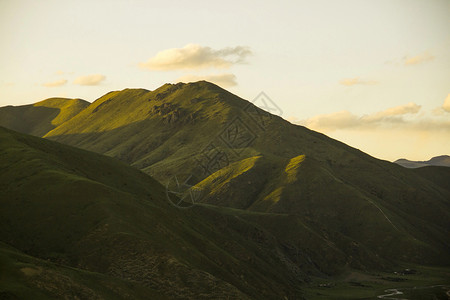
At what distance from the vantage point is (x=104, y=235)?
106m

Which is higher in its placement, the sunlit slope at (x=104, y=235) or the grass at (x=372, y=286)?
the sunlit slope at (x=104, y=235)

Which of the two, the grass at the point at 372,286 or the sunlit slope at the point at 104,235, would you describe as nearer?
the sunlit slope at the point at 104,235

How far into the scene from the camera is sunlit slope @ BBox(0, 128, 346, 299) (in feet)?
327

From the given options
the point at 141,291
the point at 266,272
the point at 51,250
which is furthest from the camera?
the point at 266,272

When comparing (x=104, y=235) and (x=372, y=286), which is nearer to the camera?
(x=104, y=235)

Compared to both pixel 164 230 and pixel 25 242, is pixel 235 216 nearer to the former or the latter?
pixel 164 230

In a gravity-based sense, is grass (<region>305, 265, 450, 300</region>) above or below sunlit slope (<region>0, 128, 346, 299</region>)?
below

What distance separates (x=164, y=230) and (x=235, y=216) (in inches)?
3080

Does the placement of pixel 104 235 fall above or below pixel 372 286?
above

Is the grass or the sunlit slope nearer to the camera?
the sunlit slope

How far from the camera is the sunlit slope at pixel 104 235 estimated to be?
3920 inches

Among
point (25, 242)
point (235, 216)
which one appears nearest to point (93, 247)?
point (25, 242)

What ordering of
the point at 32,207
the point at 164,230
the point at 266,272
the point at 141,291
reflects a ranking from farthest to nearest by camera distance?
the point at 266,272, the point at 164,230, the point at 32,207, the point at 141,291

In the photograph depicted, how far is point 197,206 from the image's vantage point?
18338cm
